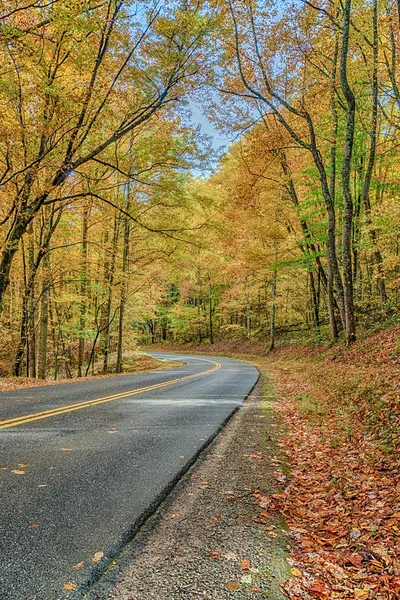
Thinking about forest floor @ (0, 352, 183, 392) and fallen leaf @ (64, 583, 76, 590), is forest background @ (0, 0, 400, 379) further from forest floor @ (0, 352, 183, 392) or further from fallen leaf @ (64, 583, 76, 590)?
fallen leaf @ (64, 583, 76, 590)

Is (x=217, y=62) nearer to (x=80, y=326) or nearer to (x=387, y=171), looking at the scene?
(x=387, y=171)

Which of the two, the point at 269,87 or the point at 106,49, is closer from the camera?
the point at 106,49

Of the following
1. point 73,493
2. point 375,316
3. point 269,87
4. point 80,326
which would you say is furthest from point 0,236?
point 375,316

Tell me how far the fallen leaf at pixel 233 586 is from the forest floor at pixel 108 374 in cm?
800

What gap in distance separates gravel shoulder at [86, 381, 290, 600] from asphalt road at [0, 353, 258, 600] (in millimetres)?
146

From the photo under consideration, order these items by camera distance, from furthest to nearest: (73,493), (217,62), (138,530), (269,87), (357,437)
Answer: (269,87) < (217,62) < (357,437) < (73,493) < (138,530)

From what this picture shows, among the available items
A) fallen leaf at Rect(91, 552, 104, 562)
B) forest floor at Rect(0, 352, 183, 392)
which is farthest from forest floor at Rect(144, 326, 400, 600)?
forest floor at Rect(0, 352, 183, 392)

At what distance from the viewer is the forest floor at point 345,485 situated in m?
2.44

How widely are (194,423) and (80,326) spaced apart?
46.3 ft

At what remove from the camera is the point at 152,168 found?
11438 millimetres

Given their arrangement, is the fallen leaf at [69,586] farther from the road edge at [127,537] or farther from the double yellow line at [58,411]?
the double yellow line at [58,411]

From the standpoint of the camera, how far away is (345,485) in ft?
12.9

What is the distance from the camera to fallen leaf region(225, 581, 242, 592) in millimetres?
2213

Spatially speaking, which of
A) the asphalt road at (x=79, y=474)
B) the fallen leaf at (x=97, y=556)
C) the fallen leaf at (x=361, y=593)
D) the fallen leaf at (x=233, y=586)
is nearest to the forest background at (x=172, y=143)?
the asphalt road at (x=79, y=474)
